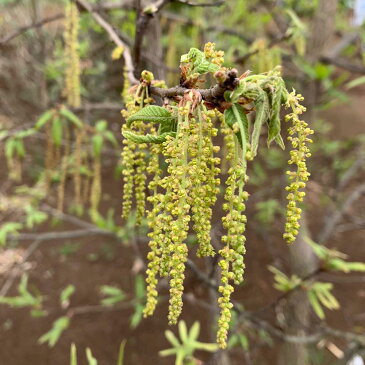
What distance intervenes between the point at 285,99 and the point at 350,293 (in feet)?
14.5

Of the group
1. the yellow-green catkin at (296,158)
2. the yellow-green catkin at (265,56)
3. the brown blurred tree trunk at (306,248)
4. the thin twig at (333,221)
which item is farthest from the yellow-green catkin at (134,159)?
the thin twig at (333,221)

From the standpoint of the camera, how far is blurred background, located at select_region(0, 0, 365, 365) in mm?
2184

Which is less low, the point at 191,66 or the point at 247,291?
the point at 191,66

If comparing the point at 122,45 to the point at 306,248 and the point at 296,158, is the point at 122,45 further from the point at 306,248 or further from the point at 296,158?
the point at 306,248

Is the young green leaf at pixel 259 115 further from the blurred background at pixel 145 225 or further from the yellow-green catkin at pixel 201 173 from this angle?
the blurred background at pixel 145 225

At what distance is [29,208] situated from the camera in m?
2.96

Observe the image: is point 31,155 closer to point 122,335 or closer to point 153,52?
point 122,335

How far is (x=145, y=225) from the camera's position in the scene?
3.07 m

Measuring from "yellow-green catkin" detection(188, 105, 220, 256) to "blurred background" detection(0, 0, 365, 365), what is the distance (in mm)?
613

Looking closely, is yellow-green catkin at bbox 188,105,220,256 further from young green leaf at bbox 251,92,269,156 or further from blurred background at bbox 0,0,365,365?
blurred background at bbox 0,0,365,365

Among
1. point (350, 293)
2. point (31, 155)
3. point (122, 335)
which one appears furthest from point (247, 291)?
point (31, 155)

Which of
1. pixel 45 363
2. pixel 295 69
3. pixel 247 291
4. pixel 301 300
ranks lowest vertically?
pixel 45 363

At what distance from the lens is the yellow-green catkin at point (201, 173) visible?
68 centimetres

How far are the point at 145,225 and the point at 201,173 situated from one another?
2.43 m
